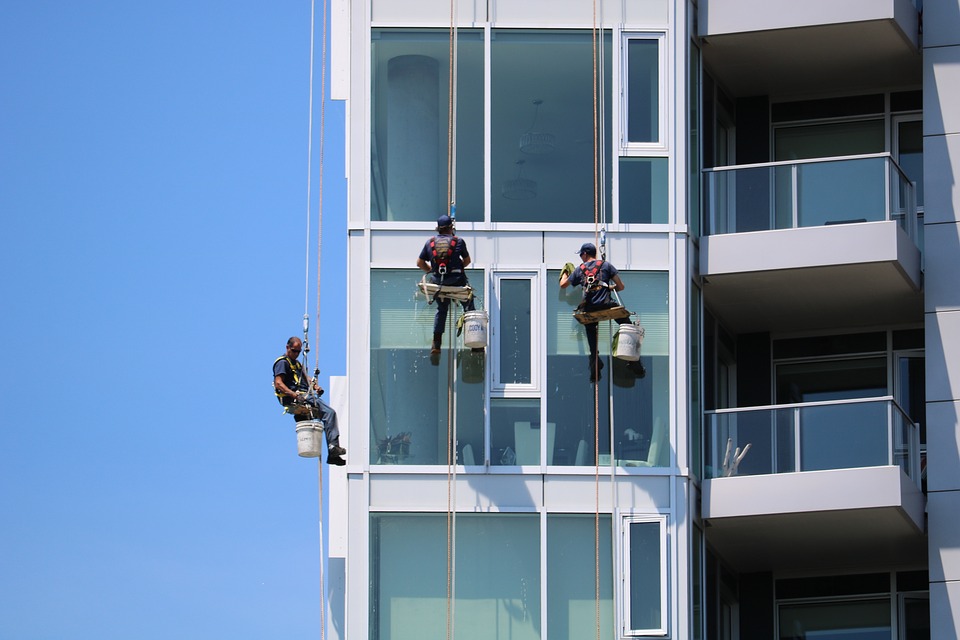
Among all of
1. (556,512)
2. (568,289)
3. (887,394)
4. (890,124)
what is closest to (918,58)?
(890,124)

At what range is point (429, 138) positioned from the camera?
1067 inches

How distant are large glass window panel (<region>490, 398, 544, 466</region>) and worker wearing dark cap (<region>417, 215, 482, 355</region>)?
4.00 ft

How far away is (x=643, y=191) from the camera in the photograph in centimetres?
2720

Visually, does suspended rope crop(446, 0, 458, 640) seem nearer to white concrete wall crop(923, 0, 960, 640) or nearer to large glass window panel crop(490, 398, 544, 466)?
large glass window panel crop(490, 398, 544, 466)

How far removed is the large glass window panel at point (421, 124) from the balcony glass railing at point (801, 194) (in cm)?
316

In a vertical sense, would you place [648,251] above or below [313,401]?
above

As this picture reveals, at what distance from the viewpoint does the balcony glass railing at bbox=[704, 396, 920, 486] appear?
88.7 feet

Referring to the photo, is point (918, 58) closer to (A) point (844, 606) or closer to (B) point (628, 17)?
(B) point (628, 17)

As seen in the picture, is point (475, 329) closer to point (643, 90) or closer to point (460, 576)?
point (460, 576)

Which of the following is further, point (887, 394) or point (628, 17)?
point (887, 394)

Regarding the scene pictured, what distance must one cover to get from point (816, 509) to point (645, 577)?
226cm

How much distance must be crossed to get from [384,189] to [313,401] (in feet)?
8.83

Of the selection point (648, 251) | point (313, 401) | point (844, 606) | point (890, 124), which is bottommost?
point (844, 606)

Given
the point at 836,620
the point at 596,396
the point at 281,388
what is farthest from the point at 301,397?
the point at 836,620
